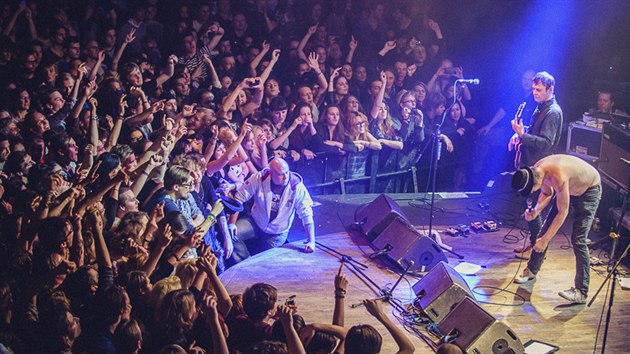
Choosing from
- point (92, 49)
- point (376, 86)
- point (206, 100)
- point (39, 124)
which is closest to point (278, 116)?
point (206, 100)

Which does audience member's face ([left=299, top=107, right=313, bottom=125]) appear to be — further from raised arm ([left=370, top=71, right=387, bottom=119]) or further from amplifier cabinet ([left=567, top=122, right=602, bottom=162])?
amplifier cabinet ([left=567, top=122, right=602, bottom=162])

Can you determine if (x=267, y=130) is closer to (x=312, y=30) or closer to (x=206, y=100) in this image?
(x=206, y=100)

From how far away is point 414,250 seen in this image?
588 centimetres

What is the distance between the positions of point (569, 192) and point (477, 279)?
1.14 m

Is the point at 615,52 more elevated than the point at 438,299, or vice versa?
the point at 615,52

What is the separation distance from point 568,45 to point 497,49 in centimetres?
120

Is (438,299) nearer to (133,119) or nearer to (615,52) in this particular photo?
(133,119)

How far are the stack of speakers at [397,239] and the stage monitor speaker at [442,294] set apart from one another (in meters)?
0.68

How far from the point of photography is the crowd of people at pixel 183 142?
12.9 ft

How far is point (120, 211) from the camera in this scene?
519 centimetres

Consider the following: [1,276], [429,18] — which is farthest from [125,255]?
[429,18]

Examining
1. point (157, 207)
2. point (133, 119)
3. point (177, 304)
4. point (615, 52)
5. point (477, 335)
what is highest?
point (615, 52)

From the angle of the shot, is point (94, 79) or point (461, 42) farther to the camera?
point (461, 42)

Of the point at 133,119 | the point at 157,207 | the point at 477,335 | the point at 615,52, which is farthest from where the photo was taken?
the point at 615,52
